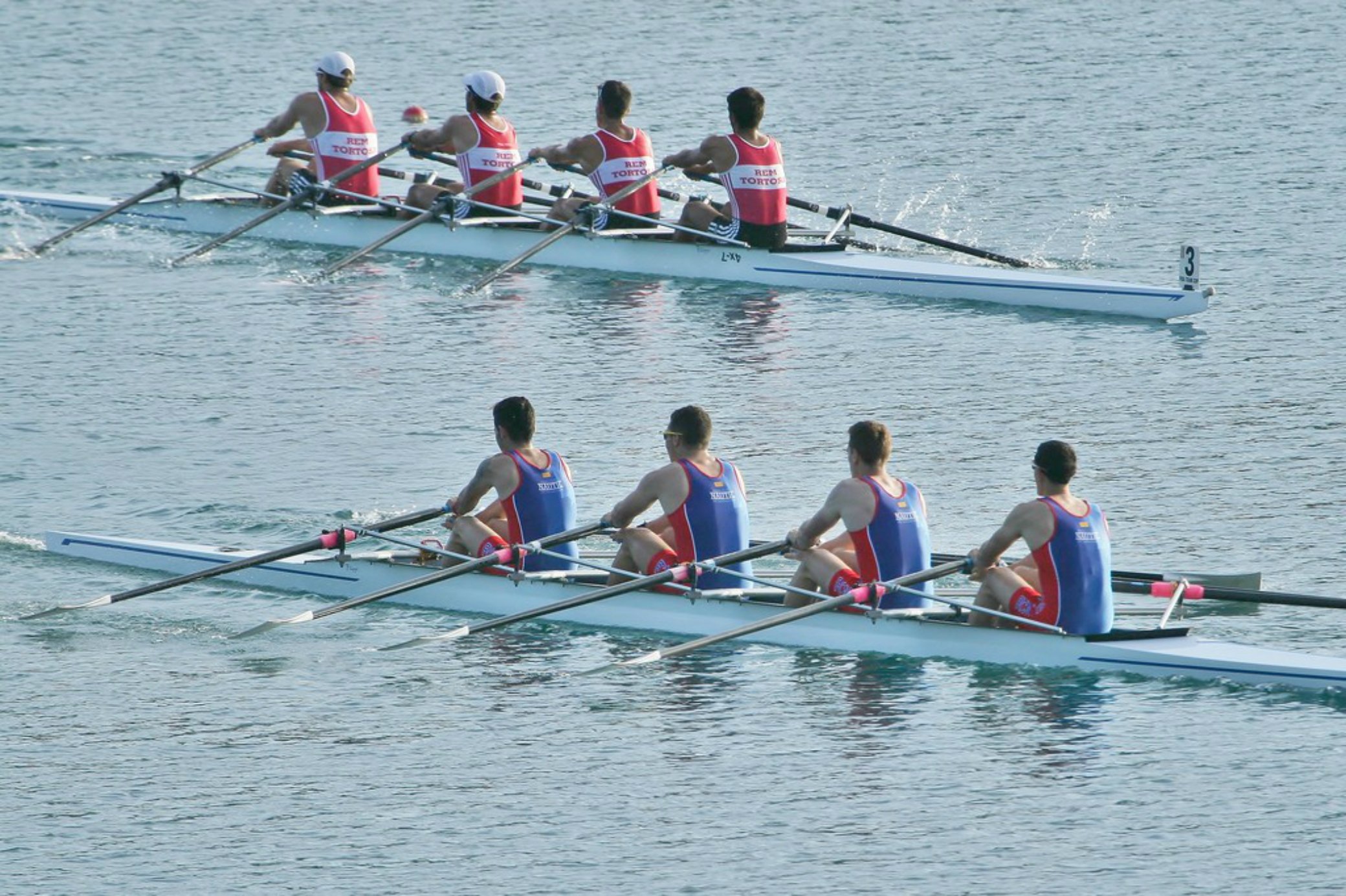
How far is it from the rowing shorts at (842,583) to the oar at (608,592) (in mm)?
360

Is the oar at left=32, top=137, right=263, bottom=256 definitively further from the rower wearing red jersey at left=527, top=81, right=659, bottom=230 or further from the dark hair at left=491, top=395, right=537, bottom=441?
the dark hair at left=491, top=395, right=537, bottom=441

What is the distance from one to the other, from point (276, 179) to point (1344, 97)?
13.8 m

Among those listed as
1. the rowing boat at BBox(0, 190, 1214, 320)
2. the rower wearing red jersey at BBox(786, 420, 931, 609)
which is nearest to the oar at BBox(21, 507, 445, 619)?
the rower wearing red jersey at BBox(786, 420, 931, 609)

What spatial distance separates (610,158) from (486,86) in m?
1.47

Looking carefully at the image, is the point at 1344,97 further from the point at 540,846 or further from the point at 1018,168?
the point at 540,846

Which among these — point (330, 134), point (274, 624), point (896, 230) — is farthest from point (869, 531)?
point (330, 134)

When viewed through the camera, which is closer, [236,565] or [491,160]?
[236,565]

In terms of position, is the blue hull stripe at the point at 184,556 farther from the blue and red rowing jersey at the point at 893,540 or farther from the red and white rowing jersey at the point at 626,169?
the red and white rowing jersey at the point at 626,169

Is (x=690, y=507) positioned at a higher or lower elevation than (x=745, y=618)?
higher

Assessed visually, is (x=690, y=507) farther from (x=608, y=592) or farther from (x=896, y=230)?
(x=896, y=230)

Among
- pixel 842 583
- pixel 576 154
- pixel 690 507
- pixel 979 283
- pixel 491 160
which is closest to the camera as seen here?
pixel 842 583

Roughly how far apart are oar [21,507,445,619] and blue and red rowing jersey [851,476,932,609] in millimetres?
2960

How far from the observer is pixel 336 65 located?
24234mm

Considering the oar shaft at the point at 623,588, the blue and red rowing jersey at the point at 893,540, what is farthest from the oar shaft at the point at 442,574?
the blue and red rowing jersey at the point at 893,540
